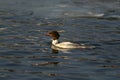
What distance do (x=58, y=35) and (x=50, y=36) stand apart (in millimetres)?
1161

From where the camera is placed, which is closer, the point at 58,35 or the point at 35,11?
the point at 58,35

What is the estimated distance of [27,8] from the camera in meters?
34.3

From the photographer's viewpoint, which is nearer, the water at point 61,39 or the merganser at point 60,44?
the water at point 61,39

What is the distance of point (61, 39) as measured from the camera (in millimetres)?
26906

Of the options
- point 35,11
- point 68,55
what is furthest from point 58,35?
point 35,11

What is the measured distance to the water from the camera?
19734mm

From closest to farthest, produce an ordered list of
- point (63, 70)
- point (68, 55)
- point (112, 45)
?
point (63, 70) → point (68, 55) → point (112, 45)

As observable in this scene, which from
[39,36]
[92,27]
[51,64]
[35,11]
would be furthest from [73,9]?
[51,64]

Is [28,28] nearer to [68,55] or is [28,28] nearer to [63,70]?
[68,55]

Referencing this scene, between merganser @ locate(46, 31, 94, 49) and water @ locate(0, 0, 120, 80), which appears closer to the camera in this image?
water @ locate(0, 0, 120, 80)

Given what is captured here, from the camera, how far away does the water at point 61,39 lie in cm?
1973

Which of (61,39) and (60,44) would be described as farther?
(61,39)

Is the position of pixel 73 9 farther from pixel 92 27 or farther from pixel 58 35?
pixel 58 35

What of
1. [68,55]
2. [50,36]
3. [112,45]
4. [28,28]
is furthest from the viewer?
[28,28]
